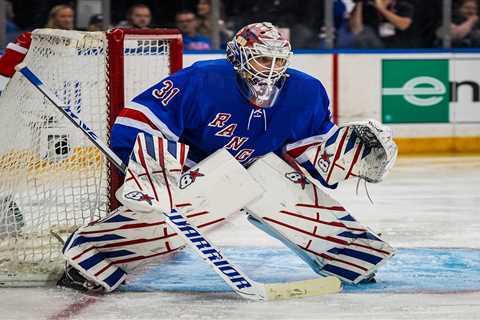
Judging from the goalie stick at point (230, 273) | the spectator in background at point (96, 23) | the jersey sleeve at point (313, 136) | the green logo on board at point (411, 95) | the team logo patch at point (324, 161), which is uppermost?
the jersey sleeve at point (313, 136)

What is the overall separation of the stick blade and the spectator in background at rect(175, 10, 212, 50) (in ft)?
13.8

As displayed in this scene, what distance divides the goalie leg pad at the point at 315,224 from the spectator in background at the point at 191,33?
3970mm

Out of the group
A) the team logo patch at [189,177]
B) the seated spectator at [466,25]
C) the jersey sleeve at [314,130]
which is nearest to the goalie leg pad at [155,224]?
the team logo patch at [189,177]

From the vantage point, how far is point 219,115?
12.3 feet

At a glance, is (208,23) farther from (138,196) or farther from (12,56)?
(138,196)

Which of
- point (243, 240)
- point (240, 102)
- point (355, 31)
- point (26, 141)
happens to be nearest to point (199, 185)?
point (240, 102)

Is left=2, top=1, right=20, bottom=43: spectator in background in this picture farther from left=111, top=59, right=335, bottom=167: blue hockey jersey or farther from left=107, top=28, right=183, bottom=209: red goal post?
left=111, top=59, right=335, bottom=167: blue hockey jersey

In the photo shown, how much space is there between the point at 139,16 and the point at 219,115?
3.85 metres

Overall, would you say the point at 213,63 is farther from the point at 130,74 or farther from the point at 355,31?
the point at 355,31

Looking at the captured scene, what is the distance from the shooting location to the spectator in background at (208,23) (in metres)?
7.83

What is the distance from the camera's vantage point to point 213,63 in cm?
382

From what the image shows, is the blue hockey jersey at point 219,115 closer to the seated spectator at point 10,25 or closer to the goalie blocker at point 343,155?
the goalie blocker at point 343,155

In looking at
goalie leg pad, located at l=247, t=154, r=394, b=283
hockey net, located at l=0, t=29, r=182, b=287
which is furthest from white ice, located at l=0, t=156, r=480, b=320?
hockey net, located at l=0, t=29, r=182, b=287

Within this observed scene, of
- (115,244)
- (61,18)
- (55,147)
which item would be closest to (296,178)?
(115,244)
